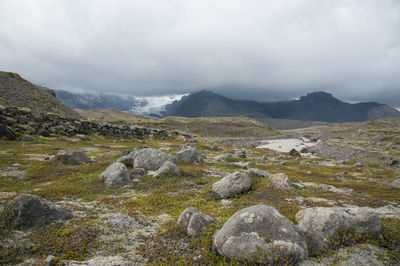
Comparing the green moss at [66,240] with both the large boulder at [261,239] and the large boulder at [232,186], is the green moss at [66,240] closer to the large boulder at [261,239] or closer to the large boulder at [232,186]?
the large boulder at [261,239]

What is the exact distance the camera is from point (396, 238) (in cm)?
977

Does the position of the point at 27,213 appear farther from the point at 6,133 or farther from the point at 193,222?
the point at 6,133

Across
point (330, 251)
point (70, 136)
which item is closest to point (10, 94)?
point (70, 136)

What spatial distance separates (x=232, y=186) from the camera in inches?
690

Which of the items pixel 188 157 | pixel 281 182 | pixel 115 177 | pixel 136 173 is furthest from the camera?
pixel 188 157

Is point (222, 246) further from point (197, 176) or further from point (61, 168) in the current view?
point (61, 168)

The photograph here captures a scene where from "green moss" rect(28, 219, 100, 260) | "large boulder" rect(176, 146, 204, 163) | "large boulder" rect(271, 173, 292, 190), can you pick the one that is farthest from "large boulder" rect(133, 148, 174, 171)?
"large boulder" rect(271, 173, 292, 190)

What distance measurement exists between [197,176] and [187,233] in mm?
13405

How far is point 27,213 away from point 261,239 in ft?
42.0

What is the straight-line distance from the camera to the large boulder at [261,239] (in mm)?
7931

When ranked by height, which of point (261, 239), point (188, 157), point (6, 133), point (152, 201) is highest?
point (6, 133)

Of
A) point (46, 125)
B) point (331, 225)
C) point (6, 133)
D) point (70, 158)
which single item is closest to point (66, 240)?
point (331, 225)

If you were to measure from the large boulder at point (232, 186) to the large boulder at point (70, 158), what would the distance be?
69.7ft

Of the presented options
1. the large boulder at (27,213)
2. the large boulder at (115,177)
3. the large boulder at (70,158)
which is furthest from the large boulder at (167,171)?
the large boulder at (70,158)
